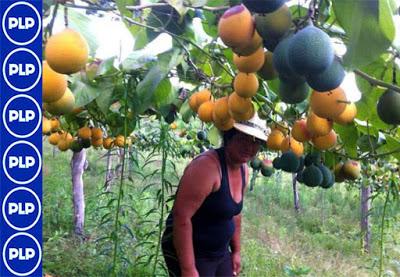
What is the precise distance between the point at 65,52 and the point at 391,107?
0.68 m

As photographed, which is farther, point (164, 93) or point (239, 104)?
point (164, 93)

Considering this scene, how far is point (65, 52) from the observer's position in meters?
0.88

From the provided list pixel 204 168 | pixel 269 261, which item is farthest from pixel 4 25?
pixel 269 261

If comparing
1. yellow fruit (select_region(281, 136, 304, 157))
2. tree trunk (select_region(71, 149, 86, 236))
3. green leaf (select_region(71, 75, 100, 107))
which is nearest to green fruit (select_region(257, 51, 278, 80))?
yellow fruit (select_region(281, 136, 304, 157))

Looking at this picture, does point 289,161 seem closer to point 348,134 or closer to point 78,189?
point 348,134

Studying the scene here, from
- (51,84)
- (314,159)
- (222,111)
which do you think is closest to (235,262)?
(314,159)

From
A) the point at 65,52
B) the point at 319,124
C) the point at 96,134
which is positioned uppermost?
the point at 65,52

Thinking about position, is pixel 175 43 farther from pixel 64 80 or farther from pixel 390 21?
pixel 390 21

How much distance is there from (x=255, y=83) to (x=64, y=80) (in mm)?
411

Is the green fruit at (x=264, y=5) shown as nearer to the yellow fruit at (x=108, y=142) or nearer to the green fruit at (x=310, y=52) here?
the green fruit at (x=310, y=52)

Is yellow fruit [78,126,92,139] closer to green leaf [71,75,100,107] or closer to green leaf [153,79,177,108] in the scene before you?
green leaf [153,79,177,108]

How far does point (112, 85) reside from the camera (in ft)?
6.56

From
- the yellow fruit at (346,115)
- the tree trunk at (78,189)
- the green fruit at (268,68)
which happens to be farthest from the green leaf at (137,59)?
the tree trunk at (78,189)

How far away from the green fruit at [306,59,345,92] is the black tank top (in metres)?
1.40
